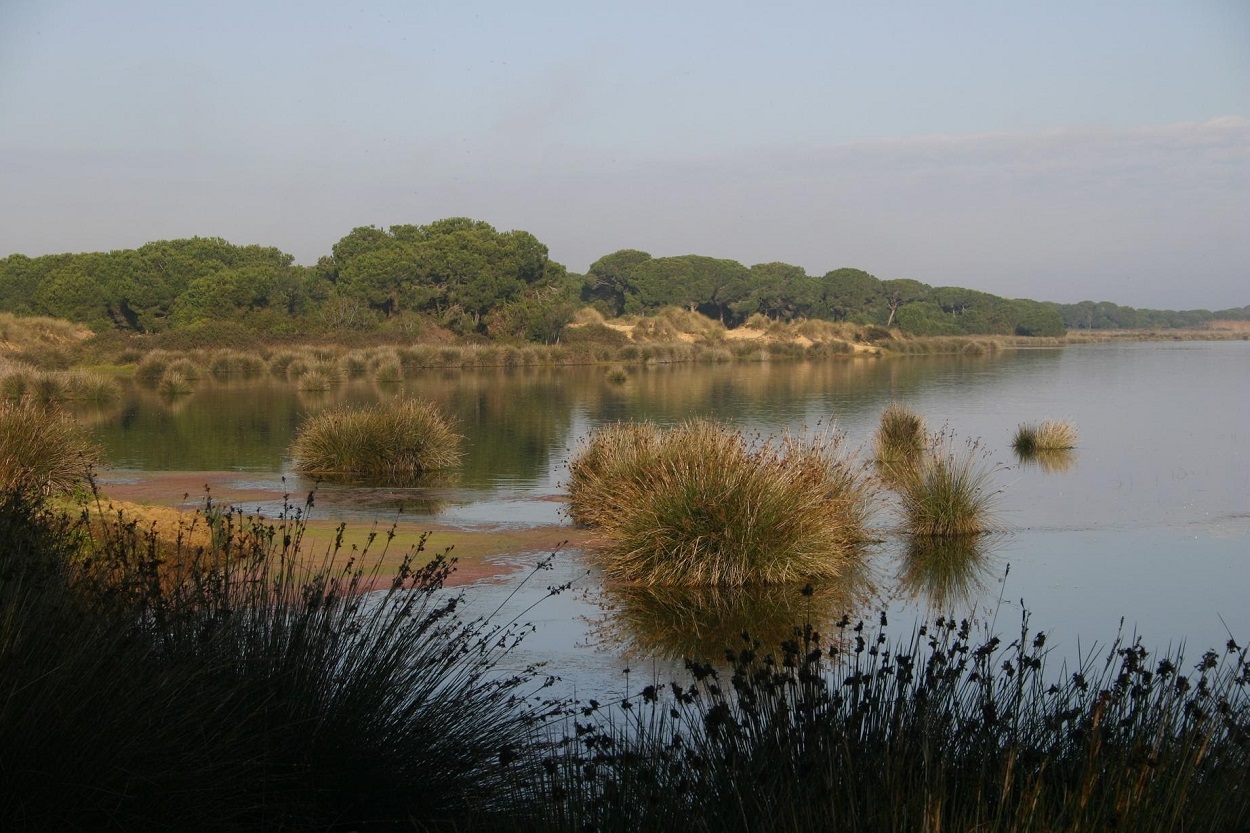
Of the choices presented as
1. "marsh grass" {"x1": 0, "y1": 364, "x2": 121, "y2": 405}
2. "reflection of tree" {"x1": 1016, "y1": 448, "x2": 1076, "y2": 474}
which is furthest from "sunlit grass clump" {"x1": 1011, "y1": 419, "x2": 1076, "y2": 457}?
"marsh grass" {"x1": 0, "y1": 364, "x2": 121, "y2": 405}

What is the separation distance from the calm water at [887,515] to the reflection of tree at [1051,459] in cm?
23

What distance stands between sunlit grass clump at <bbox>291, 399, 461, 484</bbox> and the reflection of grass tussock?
9170mm

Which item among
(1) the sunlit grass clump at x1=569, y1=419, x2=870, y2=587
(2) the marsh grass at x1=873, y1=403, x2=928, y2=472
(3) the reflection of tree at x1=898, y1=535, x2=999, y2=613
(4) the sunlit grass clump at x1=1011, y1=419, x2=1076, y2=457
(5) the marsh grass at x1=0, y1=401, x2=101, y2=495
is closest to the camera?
(3) the reflection of tree at x1=898, y1=535, x2=999, y2=613

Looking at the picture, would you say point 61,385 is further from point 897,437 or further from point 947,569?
point 947,569

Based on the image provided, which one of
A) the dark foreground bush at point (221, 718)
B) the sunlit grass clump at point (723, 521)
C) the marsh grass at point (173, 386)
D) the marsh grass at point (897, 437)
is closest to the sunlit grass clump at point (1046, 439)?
the marsh grass at point (897, 437)

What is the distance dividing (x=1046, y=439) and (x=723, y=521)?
14.4 m

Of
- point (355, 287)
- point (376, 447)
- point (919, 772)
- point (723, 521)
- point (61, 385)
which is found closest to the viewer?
point (919, 772)

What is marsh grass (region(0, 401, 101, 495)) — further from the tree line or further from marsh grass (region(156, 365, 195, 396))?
Result: the tree line

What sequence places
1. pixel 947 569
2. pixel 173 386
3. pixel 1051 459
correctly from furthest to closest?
1. pixel 173 386
2. pixel 1051 459
3. pixel 947 569

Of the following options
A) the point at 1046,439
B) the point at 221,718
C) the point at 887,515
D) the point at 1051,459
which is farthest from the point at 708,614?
the point at 1046,439

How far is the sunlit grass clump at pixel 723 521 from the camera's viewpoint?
1088 centimetres

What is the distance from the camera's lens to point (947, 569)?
1213 cm

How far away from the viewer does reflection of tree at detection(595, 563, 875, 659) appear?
8.84 m


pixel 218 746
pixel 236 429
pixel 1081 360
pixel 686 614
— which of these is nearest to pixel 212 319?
pixel 236 429
